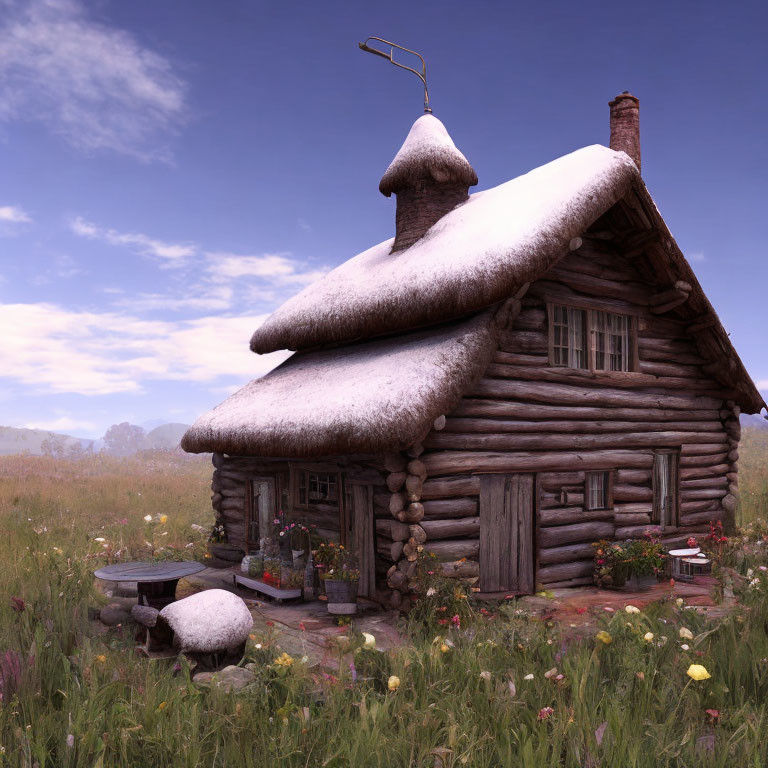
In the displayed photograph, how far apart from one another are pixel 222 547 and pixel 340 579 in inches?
190

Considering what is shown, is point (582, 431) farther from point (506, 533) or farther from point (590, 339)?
point (506, 533)

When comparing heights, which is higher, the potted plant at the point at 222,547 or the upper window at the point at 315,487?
the upper window at the point at 315,487

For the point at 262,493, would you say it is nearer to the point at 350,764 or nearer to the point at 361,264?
the point at 361,264

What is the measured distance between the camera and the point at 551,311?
1027 centimetres

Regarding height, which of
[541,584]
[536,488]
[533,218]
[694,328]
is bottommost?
[541,584]

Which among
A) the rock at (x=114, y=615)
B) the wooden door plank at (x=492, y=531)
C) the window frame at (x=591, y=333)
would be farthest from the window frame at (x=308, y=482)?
the window frame at (x=591, y=333)

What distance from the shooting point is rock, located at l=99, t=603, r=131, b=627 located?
8.14 meters

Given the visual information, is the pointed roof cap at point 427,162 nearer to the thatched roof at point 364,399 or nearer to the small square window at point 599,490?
the thatched roof at point 364,399

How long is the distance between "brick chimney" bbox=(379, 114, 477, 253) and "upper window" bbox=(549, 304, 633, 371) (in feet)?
11.0

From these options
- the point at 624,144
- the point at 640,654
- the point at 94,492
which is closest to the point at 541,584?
the point at 640,654

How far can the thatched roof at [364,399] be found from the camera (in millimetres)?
8008

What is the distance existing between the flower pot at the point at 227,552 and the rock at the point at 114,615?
4330mm

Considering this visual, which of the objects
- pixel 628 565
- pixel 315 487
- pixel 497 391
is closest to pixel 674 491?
pixel 628 565

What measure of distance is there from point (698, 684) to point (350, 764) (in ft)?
8.86
